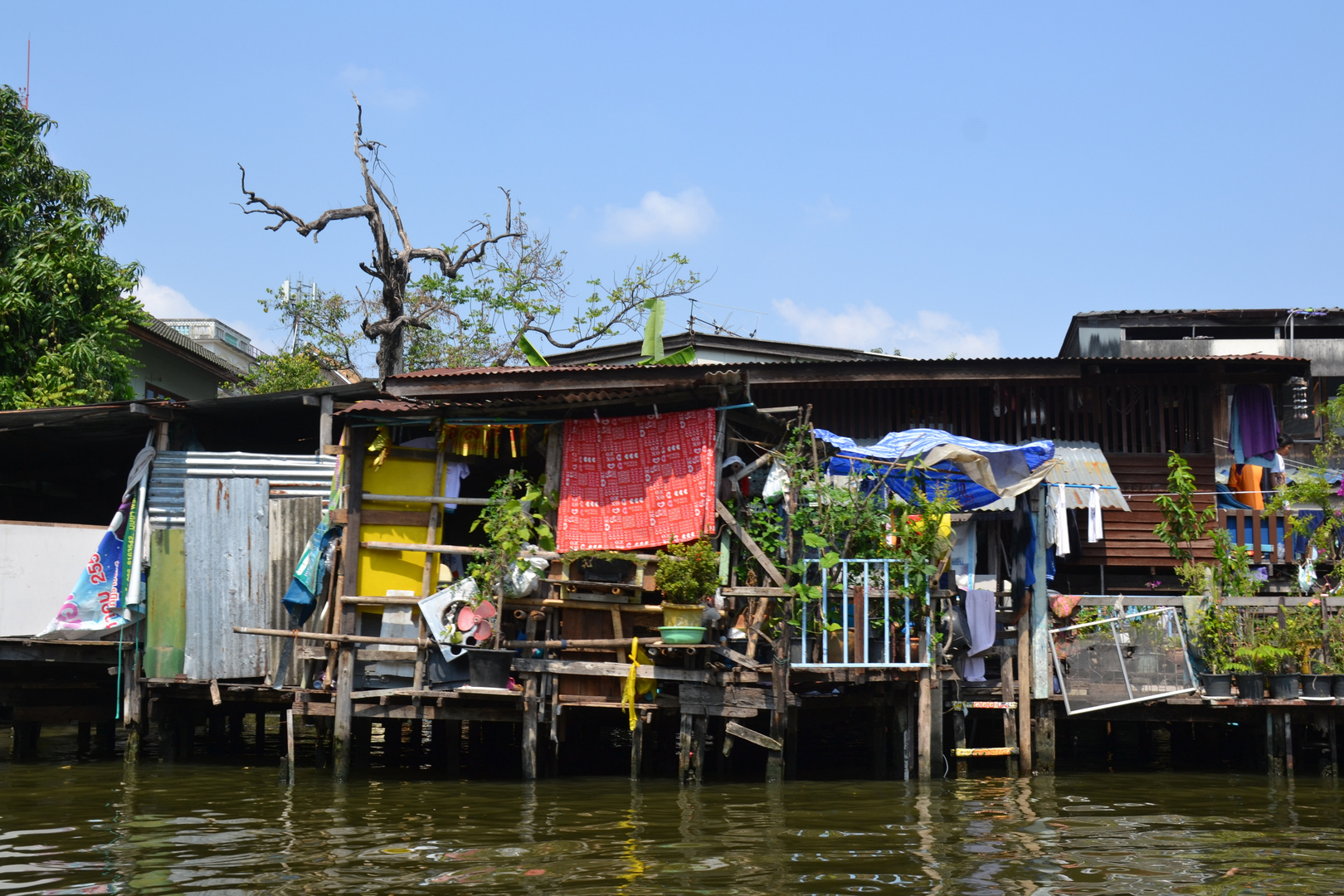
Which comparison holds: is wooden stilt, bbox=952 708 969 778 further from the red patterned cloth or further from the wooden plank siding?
the wooden plank siding

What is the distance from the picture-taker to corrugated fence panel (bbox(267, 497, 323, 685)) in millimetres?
13383

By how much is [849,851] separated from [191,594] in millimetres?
8592

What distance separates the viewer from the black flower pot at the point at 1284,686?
12570 mm

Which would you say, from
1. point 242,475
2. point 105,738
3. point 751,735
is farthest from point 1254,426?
point 105,738

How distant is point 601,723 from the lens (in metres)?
13.7

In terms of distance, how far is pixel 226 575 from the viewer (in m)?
13.5

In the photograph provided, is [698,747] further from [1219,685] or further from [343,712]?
[1219,685]

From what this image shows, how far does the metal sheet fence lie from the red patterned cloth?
4.44ft

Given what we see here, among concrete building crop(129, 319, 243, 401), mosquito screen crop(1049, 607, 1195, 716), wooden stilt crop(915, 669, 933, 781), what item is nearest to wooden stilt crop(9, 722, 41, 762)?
concrete building crop(129, 319, 243, 401)

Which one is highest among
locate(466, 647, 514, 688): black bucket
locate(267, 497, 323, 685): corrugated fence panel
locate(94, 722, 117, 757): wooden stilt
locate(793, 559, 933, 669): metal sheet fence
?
locate(267, 497, 323, 685): corrugated fence panel

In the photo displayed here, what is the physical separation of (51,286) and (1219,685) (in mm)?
18072

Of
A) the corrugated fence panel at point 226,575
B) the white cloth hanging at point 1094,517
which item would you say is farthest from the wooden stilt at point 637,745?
the white cloth hanging at point 1094,517

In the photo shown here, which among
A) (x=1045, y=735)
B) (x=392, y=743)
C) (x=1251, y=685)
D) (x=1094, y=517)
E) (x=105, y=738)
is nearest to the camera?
(x=1251, y=685)

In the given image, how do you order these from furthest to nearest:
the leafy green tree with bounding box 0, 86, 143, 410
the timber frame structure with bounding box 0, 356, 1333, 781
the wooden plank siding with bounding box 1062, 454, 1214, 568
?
the leafy green tree with bounding box 0, 86, 143, 410
the wooden plank siding with bounding box 1062, 454, 1214, 568
the timber frame structure with bounding box 0, 356, 1333, 781
